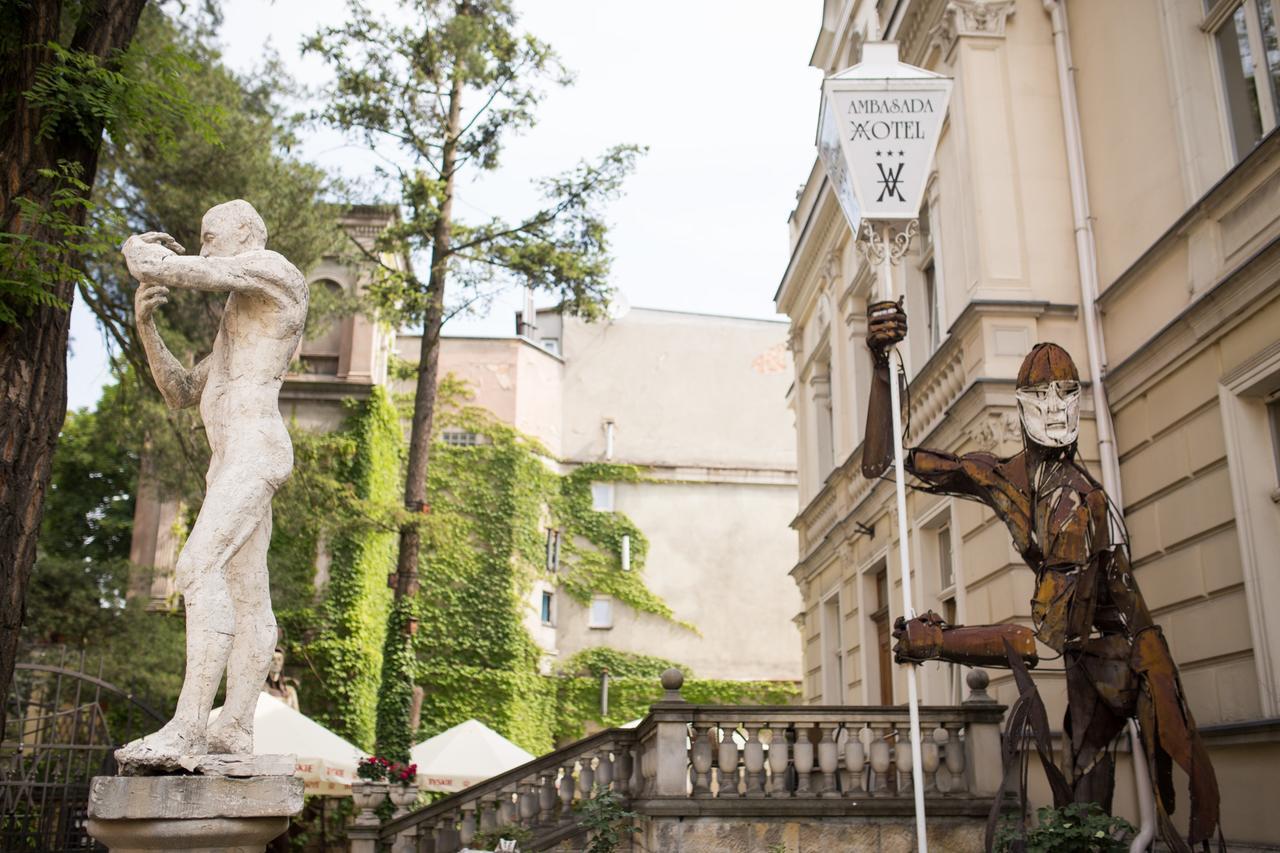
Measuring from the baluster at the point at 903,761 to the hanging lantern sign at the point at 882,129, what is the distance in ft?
15.0

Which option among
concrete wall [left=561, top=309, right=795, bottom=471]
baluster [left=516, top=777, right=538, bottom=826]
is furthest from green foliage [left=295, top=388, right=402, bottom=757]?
baluster [left=516, top=777, right=538, bottom=826]

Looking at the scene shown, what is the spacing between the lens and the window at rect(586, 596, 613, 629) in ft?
103

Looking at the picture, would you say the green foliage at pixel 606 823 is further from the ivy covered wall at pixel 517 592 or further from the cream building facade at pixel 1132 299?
the ivy covered wall at pixel 517 592

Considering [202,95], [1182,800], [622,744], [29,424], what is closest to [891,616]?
[622,744]

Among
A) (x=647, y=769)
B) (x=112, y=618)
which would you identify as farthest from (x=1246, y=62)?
(x=112, y=618)

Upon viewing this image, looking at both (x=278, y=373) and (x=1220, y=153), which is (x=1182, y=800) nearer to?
(x=1220, y=153)

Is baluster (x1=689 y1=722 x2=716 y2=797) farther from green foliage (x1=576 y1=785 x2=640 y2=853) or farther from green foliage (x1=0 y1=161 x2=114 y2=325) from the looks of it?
green foliage (x1=0 y1=161 x2=114 y2=325)

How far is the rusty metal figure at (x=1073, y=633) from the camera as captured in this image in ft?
18.9

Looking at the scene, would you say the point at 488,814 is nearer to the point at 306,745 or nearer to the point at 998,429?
the point at 306,745

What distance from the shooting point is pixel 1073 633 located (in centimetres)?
600

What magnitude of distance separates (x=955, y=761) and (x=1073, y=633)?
3.98m

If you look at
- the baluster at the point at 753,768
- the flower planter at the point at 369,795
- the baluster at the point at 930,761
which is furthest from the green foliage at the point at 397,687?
the baluster at the point at 930,761

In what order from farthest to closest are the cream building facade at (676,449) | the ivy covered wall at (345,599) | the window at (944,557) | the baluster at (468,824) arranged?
the cream building facade at (676,449)
the ivy covered wall at (345,599)
the window at (944,557)
the baluster at (468,824)

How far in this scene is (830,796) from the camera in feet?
31.1
